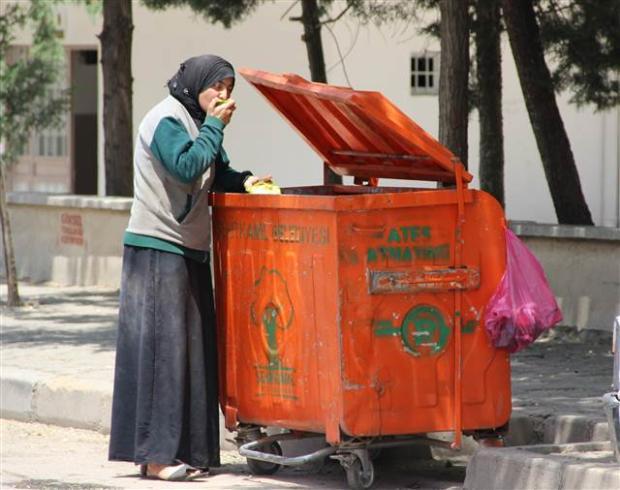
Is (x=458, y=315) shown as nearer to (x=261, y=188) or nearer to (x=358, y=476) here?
(x=358, y=476)

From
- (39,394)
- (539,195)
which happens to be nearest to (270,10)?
(539,195)

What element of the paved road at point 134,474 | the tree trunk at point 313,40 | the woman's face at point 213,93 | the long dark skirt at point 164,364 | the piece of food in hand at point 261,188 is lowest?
the paved road at point 134,474

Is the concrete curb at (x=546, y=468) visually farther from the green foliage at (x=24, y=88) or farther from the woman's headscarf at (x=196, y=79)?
the green foliage at (x=24, y=88)

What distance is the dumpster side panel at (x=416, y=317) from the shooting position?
20.2 ft

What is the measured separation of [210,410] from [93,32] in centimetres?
1662

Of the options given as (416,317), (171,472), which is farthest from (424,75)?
(416,317)

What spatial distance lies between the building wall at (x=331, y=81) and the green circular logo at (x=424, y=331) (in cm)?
1173

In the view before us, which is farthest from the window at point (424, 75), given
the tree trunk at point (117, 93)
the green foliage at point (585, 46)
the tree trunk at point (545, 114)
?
the tree trunk at point (545, 114)

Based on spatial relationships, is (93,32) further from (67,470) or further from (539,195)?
(67,470)

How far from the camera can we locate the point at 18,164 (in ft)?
79.3

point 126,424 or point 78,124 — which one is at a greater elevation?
point 78,124

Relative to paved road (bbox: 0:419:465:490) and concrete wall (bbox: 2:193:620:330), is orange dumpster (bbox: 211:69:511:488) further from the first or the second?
concrete wall (bbox: 2:193:620:330)

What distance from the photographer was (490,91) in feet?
40.2

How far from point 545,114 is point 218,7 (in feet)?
11.5
